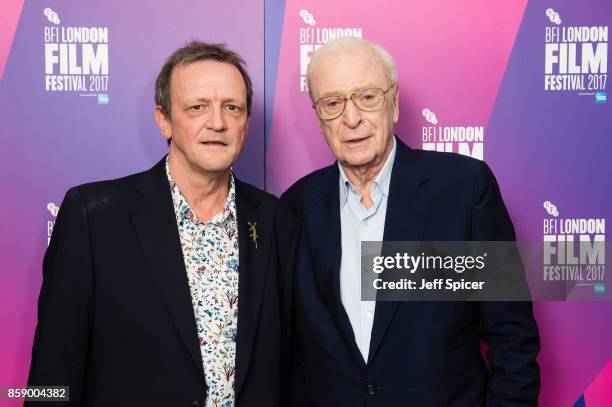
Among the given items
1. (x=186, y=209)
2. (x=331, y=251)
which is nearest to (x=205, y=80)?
(x=186, y=209)

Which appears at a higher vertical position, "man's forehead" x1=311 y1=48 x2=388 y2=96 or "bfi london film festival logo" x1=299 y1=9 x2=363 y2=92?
"bfi london film festival logo" x1=299 y1=9 x2=363 y2=92

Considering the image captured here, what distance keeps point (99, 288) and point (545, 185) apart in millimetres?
1745

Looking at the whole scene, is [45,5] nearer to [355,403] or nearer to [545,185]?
[355,403]

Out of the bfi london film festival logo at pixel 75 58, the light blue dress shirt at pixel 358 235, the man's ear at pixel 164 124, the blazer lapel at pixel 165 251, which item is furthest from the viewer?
the bfi london film festival logo at pixel 75 58

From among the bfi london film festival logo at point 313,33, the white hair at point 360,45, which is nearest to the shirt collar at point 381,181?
the white hair at point 360,45

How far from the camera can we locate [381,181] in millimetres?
1886

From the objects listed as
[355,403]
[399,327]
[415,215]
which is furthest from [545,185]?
[355,403]

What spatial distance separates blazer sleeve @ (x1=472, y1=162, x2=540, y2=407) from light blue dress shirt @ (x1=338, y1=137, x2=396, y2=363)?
0.89 feet

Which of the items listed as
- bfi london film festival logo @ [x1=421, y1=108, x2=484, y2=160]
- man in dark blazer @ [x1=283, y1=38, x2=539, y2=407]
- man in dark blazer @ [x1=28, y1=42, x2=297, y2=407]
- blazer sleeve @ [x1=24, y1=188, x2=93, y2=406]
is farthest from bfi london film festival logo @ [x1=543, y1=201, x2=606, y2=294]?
blazer sleeve @ [x1=24, y1=188, x2=93, y2=406]

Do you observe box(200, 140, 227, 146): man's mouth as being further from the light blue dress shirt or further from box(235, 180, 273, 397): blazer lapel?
the light blue dress shirt

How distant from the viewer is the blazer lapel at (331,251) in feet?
5.81

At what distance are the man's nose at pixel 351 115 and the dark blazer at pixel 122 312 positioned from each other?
509 millimetres

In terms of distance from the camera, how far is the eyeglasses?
6.06ft

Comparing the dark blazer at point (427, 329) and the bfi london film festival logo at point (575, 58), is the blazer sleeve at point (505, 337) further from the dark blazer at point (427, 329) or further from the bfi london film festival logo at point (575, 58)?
the bfi london film festival logo at point (575, 58)
